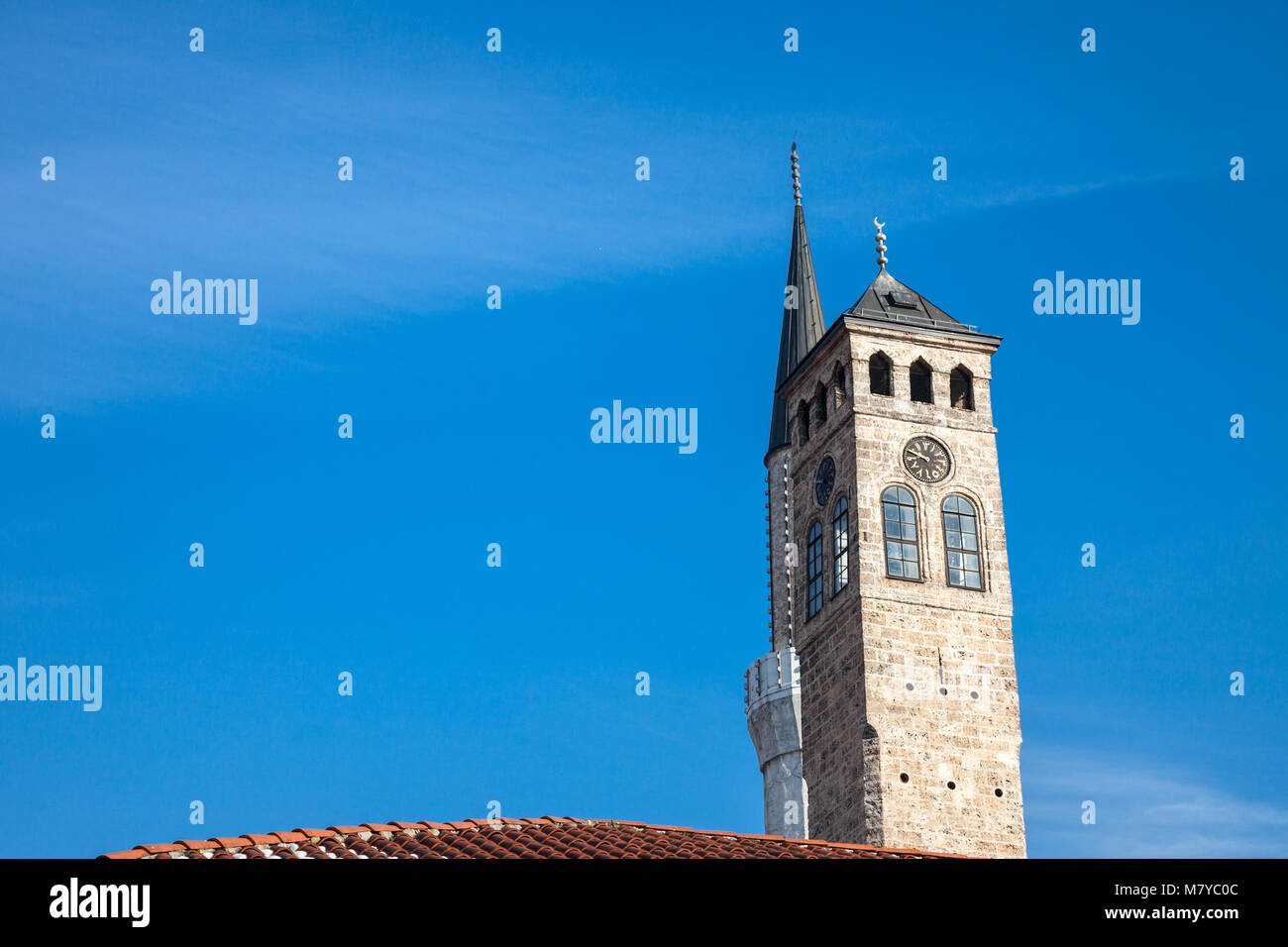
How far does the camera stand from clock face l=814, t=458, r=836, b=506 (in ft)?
135

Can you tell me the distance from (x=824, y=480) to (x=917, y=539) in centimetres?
295

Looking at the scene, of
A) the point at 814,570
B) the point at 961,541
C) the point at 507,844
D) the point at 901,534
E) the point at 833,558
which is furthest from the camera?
the point at 814,570

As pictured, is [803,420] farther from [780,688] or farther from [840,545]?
[780,688]

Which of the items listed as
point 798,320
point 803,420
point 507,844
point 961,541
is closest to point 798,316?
point 798,320

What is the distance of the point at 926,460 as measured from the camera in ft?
133

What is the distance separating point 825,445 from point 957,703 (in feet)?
23.0

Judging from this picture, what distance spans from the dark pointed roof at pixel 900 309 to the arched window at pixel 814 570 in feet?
→ 16.5

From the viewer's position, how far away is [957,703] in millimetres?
38031

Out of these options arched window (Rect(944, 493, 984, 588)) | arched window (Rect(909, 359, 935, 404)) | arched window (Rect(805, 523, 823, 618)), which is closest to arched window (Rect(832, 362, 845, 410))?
arched window (Rect(909, 359, 935, 404))

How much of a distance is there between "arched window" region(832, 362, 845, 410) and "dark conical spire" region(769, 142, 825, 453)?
711cm

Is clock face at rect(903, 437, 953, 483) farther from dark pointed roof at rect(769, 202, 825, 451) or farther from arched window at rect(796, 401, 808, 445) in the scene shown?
dark pointed roof at rect(769, 202, 825, 451)

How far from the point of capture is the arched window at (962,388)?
41375mm
